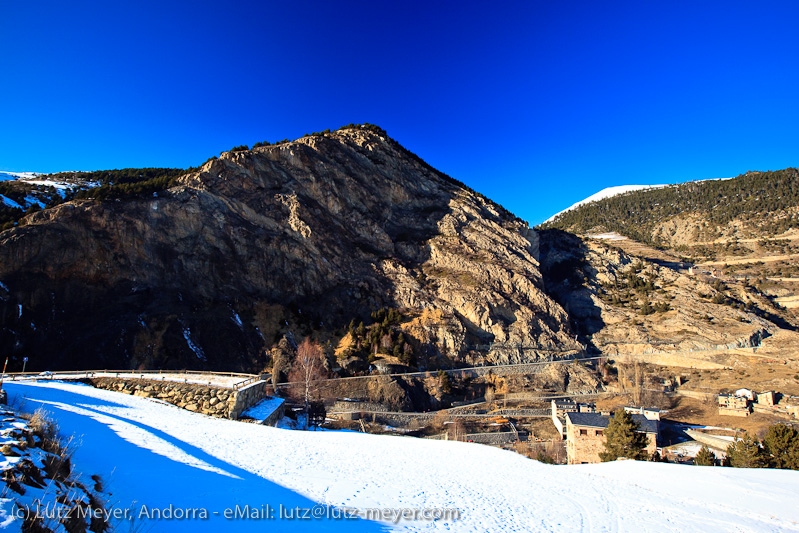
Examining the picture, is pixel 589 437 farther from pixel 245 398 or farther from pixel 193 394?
pixel 193 394

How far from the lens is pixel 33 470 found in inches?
203

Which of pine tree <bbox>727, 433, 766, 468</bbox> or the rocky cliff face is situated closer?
pine tree <bbox>727, 433, 766, 468</bbox>

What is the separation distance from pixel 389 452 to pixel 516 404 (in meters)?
33.7

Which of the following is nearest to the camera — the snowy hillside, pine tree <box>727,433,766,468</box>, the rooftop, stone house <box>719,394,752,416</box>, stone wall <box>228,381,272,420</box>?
stone wall <box>228,381,272,420</box>

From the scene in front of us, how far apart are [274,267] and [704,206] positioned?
143041 mm

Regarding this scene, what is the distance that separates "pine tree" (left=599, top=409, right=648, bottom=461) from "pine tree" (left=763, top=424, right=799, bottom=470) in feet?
19.8

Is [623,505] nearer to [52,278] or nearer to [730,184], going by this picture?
[52,278]

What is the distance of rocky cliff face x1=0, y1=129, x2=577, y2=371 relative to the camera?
38625mm

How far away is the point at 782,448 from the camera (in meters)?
22.5

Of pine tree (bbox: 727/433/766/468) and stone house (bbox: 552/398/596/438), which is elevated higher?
pine tree (bbox: 727/433/766/468)

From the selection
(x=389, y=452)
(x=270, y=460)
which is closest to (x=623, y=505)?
(x=389, y=452)

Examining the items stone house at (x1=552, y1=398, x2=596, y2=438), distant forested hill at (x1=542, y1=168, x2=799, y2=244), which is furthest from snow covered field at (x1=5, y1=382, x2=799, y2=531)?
distant forested hill at (x1=542, y1=168, x2=799, y2=244)

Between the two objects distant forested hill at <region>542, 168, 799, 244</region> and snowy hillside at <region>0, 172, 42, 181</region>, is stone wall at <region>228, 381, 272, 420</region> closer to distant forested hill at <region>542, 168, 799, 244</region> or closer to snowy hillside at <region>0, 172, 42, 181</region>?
snowy hillside at <region>0, 172, 42, 181</region>

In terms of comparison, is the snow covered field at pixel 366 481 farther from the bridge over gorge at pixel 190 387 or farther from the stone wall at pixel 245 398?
the stone wall at pixel 245 398
